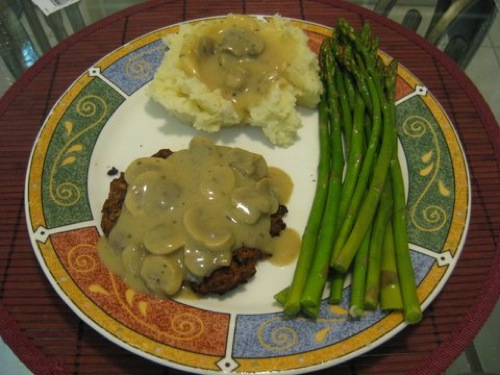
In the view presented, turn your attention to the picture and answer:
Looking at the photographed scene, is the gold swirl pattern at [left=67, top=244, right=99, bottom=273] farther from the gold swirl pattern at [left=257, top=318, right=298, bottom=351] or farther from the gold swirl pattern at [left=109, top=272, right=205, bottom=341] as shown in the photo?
the gold swirl pattern at [left=257, top=318, right=298, bottom=351]

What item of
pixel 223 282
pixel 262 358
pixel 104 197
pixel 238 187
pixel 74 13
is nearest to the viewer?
pixel 262 358

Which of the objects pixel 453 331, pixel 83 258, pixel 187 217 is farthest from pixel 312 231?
pixel 83 258

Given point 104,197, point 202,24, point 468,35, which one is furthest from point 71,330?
point 468,35

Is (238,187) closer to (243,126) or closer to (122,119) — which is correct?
(243,126)

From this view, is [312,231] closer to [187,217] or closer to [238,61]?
[187,217]

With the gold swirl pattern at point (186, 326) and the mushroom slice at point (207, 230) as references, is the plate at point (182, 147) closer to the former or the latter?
the gold swirl pattern at point (186, 326)

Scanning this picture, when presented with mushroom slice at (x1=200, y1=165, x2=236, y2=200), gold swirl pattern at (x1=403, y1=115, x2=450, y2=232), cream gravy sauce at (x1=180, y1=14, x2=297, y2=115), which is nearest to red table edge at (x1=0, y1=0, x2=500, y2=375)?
gold swirl pattern at (x1=403, y1=115, x2=450, y2=232)
